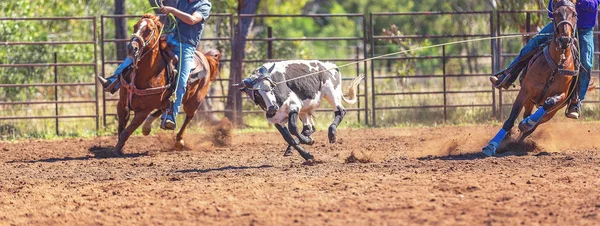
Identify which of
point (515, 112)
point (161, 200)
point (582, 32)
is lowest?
point (161, 200)

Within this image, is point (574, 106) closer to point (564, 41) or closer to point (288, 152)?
point (564, 41)

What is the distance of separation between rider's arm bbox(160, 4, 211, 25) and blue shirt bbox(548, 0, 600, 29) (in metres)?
4.45

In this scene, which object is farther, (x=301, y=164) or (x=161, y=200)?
(x=301, y=164)

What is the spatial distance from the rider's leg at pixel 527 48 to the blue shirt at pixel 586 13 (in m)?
0.36

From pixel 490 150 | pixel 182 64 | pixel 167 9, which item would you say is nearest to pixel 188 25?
pixel 182 64

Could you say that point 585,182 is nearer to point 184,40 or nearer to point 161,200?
point 161,200

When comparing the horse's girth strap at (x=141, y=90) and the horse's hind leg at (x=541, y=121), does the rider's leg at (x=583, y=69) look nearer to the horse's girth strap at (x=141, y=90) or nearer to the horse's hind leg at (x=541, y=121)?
the horse's hind leg at (x=541, y=121)

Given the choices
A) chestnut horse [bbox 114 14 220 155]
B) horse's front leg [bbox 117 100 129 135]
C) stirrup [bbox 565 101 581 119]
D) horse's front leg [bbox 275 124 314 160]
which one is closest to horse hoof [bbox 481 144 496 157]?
stirrup [bbox 565 101 581 119]

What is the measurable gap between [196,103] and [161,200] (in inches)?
183

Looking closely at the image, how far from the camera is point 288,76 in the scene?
1017 centimetres

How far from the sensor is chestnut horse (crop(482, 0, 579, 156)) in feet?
32.8

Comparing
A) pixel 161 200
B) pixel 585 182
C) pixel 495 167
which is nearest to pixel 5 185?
pixel 161 200

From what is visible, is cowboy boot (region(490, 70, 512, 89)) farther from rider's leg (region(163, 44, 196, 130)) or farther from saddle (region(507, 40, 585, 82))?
rider's leg (region(163, 44, 196, 130))

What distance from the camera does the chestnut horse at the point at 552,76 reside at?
393 inches
